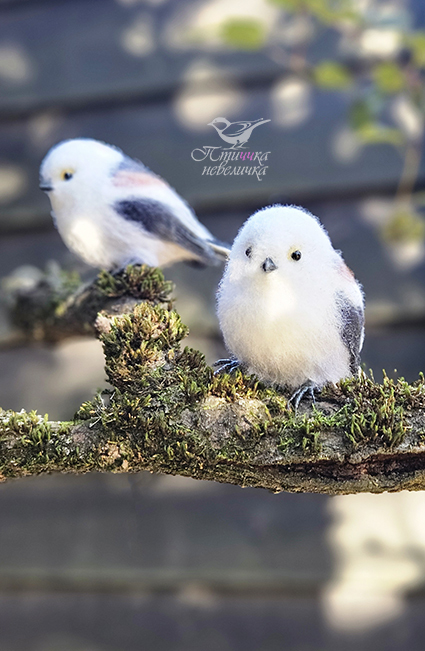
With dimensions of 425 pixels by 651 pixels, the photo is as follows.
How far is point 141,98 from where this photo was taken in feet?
7.30

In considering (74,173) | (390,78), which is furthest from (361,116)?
(74,173)

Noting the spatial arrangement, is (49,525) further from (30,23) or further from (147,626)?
(30,23)

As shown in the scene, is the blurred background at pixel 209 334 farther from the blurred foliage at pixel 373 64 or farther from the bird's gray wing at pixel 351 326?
the bird's gray wing at pixel 351 326

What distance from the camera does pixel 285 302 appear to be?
2.87 feet

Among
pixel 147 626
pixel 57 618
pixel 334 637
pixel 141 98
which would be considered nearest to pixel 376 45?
pixel 141 98

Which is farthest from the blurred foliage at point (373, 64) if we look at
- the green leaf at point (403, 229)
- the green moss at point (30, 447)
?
the green moss at point (30, 447)

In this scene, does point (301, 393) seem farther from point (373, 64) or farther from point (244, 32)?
point (373, 64)

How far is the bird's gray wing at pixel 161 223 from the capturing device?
127 cm

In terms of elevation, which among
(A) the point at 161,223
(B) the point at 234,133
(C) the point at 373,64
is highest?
(C) the point at 373,64

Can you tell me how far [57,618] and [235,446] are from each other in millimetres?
1706

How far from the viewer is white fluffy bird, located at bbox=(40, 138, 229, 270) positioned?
126cm
